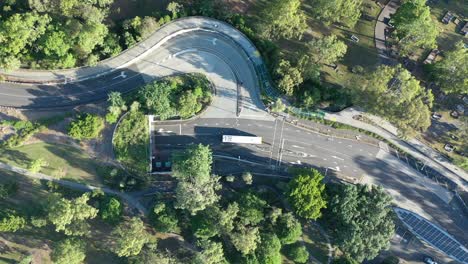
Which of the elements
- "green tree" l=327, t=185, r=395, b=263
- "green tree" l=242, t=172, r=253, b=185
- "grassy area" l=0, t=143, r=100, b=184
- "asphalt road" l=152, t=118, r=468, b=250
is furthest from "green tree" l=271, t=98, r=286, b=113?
"grassy area" l=0, t=143, r=100, b=184

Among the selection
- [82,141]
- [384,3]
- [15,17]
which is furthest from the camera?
[384,3]

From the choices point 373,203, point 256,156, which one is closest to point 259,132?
point 256,156

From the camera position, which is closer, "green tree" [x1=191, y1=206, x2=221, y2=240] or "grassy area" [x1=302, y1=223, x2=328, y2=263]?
"green tree" [x1=191, y1=206, x2=221, y2=240]

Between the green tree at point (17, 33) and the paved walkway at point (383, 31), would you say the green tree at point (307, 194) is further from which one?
the green tree at point (17, 33)

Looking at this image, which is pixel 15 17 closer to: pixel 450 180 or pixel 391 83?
pixel 391 83

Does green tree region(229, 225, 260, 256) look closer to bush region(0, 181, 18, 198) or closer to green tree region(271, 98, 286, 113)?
green tree region(271, 98, 286, 113)

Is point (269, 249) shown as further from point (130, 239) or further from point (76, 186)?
point (76, 186)
